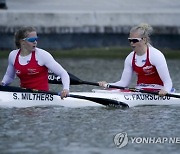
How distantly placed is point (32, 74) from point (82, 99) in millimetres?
960

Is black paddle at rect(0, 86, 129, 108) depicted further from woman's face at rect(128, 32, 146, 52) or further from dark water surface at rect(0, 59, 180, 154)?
woman's face at rect(128, 32, 146, 52)

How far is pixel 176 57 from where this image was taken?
1086 inches

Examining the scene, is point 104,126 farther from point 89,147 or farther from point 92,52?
point 92,52

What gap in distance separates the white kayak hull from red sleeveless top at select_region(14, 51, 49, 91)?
20 cm

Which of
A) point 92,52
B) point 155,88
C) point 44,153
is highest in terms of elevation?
point 92,52

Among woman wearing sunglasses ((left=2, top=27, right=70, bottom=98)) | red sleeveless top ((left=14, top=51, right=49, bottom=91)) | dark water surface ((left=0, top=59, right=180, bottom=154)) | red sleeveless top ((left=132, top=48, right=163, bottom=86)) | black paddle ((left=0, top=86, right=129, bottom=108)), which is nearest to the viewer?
dark water surface ((left=0, top=59, right=180, bottom=154))

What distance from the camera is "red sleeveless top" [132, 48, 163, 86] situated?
16.2m

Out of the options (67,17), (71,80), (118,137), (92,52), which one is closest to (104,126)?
(118,137)

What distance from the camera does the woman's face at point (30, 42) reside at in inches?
620

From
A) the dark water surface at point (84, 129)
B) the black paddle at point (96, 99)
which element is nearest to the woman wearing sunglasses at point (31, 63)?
the black paddle at point (96, 99)

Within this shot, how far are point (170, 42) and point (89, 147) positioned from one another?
15.3 metres

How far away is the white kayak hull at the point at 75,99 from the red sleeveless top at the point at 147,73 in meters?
0.24

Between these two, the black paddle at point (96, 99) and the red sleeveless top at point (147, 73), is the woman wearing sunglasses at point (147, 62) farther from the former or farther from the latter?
the black paddle at point (96, 99)

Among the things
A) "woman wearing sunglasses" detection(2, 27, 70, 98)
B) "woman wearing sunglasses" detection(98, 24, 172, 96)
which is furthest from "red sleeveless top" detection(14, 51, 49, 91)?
"woman wearing sunglasses" detection(98, 24, 172, 96)
